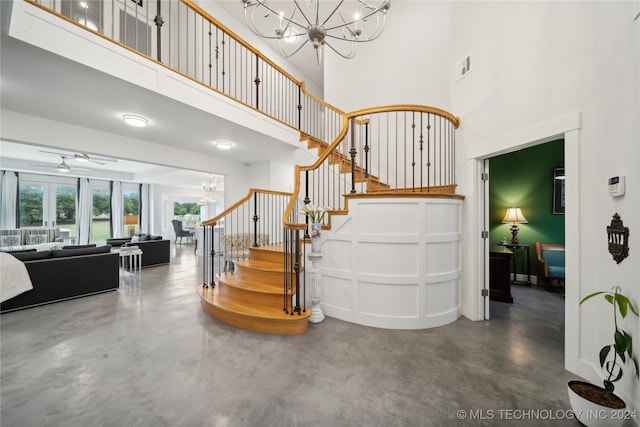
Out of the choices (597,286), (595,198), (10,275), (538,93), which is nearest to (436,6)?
(538,93)

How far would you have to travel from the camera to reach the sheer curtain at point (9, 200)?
7.46 m

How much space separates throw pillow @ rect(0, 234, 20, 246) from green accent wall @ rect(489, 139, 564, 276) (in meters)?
12.3

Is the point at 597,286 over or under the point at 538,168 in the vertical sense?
under

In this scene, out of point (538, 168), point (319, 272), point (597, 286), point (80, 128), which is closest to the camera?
point (597, 286)

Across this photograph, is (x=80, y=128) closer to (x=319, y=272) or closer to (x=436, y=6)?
(x=319, y=272)

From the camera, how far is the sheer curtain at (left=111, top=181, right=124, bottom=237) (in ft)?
32.0

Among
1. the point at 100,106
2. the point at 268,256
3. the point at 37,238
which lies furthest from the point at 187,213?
the point at 268,256

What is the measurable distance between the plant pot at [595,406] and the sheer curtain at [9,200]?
41.2ft

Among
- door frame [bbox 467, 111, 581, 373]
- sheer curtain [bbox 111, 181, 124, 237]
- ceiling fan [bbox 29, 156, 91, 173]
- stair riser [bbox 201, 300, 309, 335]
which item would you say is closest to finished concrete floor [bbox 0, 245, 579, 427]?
stair riser [bbox 201, 300, 309, 335]

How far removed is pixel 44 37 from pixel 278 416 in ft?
11.6

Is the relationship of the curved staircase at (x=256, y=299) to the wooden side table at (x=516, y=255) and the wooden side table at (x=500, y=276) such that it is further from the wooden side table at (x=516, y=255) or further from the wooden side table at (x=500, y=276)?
the wooden side table at (x=516, y=255)

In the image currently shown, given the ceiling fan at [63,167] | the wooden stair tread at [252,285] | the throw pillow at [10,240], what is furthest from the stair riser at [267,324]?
the throw pillow at [10,240]

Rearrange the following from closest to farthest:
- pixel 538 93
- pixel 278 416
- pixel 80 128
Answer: pixel 278 416, pixel 538 93, pixel 80 128

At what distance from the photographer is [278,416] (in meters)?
1.68
